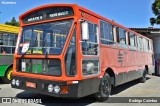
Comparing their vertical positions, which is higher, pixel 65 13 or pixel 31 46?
pixel 65 13

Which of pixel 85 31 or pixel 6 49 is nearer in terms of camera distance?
pixel 85 31

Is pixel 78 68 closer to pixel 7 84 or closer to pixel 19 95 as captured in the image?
pixel 19 95

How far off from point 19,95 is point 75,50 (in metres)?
3.21

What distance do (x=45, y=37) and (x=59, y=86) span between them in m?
1.58

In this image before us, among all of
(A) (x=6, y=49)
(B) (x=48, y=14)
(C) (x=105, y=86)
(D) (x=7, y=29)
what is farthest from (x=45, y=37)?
(D) (x=7, y=29)

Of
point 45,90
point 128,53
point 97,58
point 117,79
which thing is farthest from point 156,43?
point 45,90

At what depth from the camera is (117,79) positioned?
30.2 feet

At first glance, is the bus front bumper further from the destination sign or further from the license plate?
the destination sign

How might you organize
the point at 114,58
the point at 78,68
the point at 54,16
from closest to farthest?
the point at 78,68
the point at 54,16
the point at 114,58

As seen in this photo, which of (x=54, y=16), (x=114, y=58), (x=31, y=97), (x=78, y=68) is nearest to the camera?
(x=78, y=68)

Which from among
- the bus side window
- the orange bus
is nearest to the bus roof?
the orange bus

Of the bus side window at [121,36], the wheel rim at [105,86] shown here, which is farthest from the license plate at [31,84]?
the bus side window at [121,36]

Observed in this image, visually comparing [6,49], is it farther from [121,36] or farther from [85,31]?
[85,31]

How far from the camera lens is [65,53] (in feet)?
21.2
